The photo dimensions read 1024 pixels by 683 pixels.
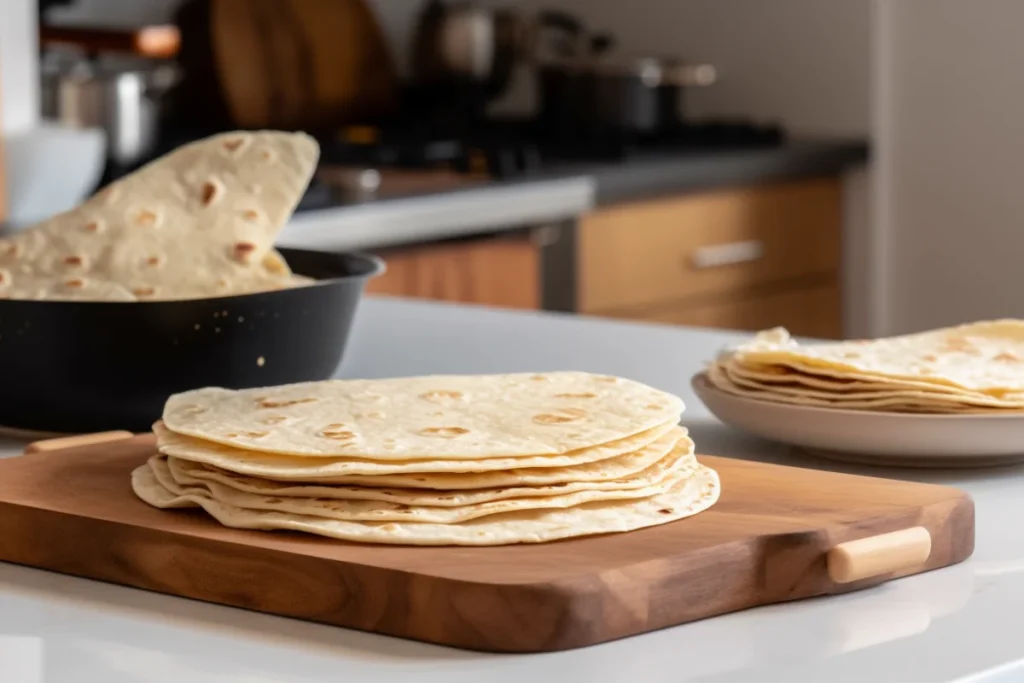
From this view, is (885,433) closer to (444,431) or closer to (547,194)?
(444,431)

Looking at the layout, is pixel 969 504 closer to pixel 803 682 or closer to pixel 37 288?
pixel 803 682

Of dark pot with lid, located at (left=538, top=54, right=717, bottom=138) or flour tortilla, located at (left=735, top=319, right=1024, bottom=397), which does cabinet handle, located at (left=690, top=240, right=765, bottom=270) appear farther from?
flour tortilla, located at (left=735, top=319, right=1024, bottom=397)

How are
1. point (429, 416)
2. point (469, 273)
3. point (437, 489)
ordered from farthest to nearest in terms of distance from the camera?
point (469, 273)
point (429, 416)
point (437, 489)

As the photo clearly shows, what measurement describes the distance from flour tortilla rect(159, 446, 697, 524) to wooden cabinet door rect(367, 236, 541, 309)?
2.00m

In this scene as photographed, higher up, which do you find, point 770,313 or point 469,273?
point 469,273

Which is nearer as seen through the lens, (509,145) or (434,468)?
(434,468)

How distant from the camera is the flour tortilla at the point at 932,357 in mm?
1166

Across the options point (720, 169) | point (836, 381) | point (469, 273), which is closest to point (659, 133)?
point (720, 169)

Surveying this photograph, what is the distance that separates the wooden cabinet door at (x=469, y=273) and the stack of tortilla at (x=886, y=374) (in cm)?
171

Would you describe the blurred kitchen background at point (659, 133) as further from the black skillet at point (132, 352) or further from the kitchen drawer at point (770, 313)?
the black skillet at point (132, 352)

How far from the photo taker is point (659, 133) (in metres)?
3.86

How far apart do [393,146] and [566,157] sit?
366 mm

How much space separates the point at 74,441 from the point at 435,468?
1.13 feet

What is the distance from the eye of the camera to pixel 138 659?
84cm
